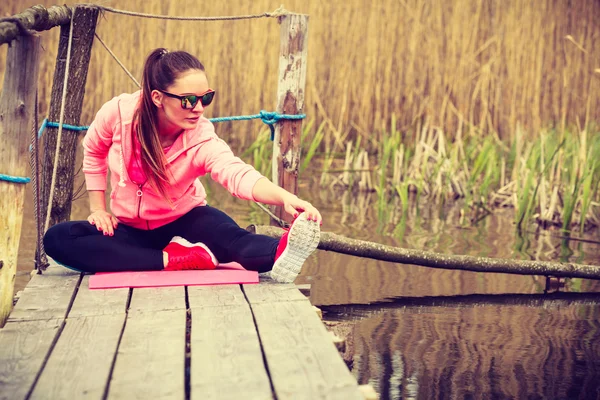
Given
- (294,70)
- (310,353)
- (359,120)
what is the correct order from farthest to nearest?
(359,120)
(294,70)
(310,353)

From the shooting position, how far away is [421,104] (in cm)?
792

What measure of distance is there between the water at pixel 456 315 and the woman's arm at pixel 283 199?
495 millimetres

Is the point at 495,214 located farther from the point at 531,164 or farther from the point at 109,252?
the point at 109,252

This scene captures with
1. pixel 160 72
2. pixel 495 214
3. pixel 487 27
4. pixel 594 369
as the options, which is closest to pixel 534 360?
pixel 594 369

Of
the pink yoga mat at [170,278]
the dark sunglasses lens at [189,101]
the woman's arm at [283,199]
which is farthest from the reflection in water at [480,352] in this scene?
the dark sunglasses lens at [189,101]

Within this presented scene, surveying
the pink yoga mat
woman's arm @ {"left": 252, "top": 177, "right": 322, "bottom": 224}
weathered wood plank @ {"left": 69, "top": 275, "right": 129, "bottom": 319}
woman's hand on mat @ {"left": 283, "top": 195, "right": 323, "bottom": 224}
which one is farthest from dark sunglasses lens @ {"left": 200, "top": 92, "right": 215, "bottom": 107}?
weathered wood plank @ {"left": 69, "top": 275, "right": 129, "bottom": 319}

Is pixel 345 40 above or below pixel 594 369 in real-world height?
above

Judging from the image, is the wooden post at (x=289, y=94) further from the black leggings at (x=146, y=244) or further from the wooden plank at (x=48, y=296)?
the wooden plank at (x=48, y=296)

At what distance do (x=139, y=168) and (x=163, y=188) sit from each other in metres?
0.11

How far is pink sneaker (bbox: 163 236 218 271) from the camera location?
3291 millimetres

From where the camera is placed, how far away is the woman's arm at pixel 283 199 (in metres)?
2.98

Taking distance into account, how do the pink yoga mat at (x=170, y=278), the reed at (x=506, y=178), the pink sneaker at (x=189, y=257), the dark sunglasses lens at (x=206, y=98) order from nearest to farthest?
the pink yoga mat at (x=170, y=278) < the dark sunglasses lens at (x=206, y=98) < the pink sneaker at (x=189, y=257) < the reed at (x=506, y=178)

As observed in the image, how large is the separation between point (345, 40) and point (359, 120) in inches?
27.0

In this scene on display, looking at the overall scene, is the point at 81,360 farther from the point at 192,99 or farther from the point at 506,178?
the point at 506,178
